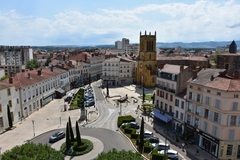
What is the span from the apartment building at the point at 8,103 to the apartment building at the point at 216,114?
42396 millimetres

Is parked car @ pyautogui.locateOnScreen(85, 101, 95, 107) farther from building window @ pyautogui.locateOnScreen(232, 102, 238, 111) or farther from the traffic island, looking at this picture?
building window @ pyautogui.locateOnScreen(232, 102, 238, 111)

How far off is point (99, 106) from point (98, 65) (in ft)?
198

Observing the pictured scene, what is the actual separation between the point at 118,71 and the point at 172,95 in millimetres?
60234

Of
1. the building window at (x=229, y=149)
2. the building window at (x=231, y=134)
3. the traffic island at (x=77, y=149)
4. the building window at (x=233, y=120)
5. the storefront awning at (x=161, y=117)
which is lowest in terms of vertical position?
the traffic island at (x=77, y=149)

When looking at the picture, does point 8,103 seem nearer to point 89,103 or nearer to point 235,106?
point 89,103

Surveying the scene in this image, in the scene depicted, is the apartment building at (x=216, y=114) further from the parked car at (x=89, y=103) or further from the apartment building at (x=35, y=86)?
the apartment building at (x=35, y=86)

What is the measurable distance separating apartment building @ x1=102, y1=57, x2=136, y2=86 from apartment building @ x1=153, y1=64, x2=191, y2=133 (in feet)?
176

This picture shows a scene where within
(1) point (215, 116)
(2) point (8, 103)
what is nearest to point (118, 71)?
(2) point (8, 103)

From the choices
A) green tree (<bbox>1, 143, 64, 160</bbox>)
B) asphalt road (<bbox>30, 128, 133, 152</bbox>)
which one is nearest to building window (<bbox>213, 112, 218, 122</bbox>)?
asphalt road (<bbox>30, 128, 133, 152</bbox>)

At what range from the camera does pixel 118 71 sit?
106 metres

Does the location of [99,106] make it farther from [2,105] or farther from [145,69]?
[145,69]

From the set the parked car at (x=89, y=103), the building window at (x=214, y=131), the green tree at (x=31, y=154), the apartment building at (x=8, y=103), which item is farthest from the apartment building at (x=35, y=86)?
the building window at (x=214, y=131)

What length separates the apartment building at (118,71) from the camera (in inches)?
4158

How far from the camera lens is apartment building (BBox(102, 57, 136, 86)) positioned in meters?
106
